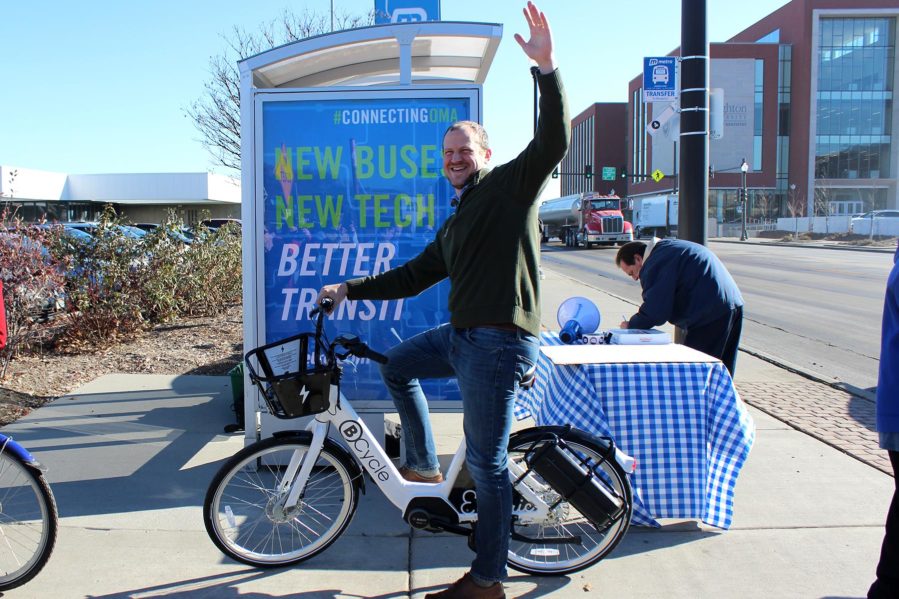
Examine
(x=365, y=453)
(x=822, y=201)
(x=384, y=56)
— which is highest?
(x=822, y=201)

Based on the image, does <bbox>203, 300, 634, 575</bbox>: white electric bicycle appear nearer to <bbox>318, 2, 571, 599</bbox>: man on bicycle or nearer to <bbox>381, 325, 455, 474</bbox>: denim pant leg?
<bbox>381, 325, 455, 474</bbox>: denim pant leg

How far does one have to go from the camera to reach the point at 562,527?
3611 mm

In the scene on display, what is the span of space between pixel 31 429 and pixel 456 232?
4.27m

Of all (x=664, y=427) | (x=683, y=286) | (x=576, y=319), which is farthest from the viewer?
(x=576, y=319)

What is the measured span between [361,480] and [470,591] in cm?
72

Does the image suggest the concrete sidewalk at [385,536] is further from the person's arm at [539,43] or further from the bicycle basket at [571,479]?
the person's arm at [539,43]

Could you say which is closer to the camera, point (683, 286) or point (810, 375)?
point (683, 286)

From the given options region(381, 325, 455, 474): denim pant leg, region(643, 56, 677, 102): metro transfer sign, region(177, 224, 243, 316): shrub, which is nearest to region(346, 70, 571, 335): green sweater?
region(381, 325, 455, 474): denim pant leg

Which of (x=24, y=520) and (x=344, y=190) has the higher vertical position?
(x=344, y=190)

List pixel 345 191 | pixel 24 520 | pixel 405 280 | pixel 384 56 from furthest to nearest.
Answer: pixel 384 56, pixel 345 191, pixel 405 280, pixel 24 520

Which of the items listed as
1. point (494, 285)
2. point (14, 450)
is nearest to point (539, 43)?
point (494, 285)

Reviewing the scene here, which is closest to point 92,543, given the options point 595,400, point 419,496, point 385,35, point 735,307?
point 419,496

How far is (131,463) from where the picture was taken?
5.07 metres

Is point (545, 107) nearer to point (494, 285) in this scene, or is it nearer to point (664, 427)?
point (494, 285)
